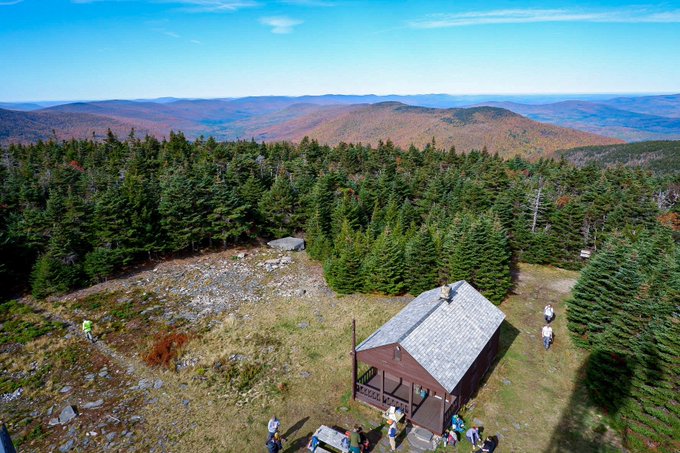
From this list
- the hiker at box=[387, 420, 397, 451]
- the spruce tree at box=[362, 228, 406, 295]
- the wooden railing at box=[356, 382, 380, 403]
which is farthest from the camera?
the spruce tree at box=[362, 228, 406, 295]

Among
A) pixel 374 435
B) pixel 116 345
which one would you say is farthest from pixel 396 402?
pixel 116 345

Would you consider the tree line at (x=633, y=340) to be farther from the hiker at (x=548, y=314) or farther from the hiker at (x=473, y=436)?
the hiker at (x=473, y=436)

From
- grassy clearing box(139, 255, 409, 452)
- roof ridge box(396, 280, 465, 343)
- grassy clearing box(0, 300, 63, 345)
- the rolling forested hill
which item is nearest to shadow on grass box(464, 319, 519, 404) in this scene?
roof ridge box(396, 280, 465, 343)

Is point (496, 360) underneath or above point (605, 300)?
underneath

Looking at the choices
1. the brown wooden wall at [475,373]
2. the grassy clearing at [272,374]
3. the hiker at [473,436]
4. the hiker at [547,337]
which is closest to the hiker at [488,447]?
the hiker at [473,436]

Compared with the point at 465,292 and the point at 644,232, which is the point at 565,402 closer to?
the point at 465,292

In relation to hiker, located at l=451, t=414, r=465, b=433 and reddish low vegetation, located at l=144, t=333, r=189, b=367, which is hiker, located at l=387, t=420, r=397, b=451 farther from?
reddish low vegetation, located at l=144, t=333, r=189, b=367

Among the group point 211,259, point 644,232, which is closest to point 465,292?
point 644,232
